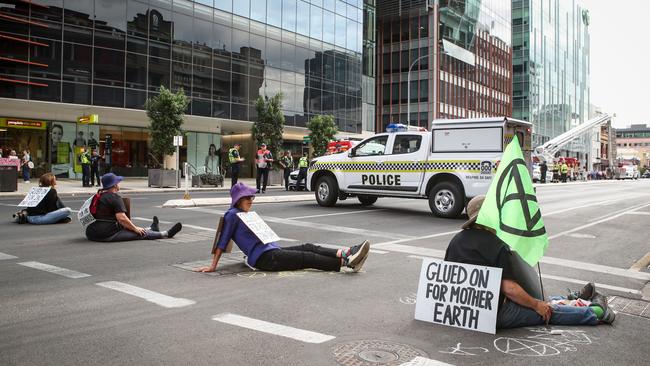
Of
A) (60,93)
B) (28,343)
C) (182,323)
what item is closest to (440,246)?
(182,323)

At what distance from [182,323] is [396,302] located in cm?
215

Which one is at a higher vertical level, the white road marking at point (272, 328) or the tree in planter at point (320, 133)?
the tree in planter at point (320, 133)

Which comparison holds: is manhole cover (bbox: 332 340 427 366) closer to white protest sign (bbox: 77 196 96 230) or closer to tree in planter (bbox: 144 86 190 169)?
white protest sign (bbox: 77 196 96 230)

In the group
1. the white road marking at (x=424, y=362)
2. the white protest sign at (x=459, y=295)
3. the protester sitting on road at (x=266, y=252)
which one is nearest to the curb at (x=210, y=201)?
the protester sitting on road at (x=266, y=252)

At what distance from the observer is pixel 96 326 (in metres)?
4.55

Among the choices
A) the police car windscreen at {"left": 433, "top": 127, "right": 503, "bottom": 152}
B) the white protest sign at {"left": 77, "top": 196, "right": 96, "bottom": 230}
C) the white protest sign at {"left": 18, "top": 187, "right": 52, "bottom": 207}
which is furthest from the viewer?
the police car windscreen at {"left": 433, "top": 127, "right": 503, "bottom": 152}

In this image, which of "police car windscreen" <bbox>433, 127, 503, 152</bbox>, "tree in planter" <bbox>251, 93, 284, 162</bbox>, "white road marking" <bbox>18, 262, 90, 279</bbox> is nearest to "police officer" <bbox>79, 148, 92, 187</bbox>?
"tree in planter" <bbox>251, 93, 284, 162</bbox>

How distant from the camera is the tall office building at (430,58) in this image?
221ft

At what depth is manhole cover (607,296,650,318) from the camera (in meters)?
5.44

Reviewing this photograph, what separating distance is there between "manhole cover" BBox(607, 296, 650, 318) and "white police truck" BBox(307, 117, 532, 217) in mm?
7393

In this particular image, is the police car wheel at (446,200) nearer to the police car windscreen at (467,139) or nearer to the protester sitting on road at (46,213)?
the police car windscreen at (467,139)

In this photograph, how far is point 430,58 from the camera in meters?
66.8

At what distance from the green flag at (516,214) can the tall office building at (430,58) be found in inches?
2332

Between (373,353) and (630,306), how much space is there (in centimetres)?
328
